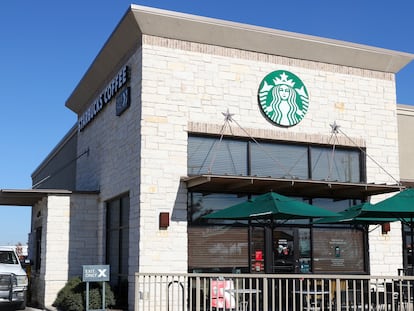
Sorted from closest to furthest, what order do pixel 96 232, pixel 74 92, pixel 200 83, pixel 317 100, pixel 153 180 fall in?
pixel 153 180 < pixel 200 83 < pixel 317 100 < pixel 96 232 < pixel 74 92

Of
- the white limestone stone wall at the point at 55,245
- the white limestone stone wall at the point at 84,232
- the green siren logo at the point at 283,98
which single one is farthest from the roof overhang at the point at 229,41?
the white limestone stone wall at the point at 55,245

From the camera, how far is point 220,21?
1434cm

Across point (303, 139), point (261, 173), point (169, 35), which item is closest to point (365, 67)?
point (303, 139)

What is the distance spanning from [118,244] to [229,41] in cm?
604

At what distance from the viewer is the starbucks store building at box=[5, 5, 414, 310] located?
44.9 feet

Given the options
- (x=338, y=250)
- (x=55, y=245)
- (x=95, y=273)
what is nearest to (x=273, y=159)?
(x=338, y=250)

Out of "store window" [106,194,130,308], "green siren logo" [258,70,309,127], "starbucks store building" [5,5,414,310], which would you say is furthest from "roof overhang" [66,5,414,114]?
"store window" [106,194,130,308]

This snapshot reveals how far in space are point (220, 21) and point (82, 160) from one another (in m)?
8.54

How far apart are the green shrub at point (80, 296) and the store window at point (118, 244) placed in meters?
0.46

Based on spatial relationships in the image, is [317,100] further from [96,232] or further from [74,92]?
[74,92]

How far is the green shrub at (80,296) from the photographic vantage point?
1343 cm

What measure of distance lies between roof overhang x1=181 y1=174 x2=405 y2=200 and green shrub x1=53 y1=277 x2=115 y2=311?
3.17m

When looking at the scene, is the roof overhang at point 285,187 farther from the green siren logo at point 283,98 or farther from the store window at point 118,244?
the store window at point 118,244

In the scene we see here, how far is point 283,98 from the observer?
15.1 m
